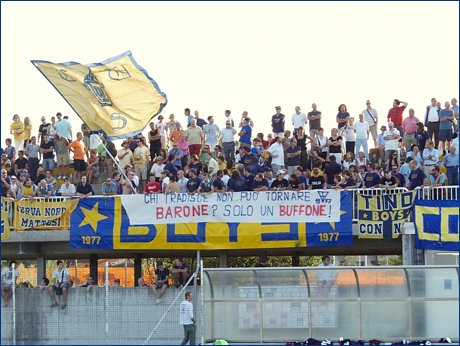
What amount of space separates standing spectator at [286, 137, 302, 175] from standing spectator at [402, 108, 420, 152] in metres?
3.24

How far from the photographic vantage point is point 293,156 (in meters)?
27.3

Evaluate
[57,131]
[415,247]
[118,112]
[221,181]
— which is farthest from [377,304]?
[57,131]

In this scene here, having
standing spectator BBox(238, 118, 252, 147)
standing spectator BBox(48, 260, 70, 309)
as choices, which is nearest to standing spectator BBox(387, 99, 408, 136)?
standing spectator BBox(238, 118, 252, 147)

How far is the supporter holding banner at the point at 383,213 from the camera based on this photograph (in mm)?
24406

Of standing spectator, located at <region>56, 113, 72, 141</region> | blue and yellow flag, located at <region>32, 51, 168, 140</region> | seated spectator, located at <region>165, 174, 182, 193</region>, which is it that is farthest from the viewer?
standing spectator, located at <region>56, 113, 72, 141</region>

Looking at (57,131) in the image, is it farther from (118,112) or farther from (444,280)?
(444,280)

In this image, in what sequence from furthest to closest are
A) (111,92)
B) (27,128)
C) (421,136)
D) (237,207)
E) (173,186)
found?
(27,128), (111,92), (421,136), (173,186), (237,207)

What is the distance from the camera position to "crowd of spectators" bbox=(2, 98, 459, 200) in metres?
25.6

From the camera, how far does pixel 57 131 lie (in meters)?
30.3

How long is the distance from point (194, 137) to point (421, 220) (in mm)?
8098

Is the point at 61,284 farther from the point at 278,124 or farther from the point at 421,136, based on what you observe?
the point at 421,136

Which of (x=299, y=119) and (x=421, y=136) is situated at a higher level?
(x=299, y=119)

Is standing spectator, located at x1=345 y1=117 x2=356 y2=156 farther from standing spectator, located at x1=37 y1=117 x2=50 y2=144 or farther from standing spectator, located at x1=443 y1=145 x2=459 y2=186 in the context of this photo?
standing spectator, located at x1=37 y1=117 x2=50 y2=144

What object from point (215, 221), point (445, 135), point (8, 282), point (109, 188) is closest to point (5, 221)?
point (8, 282)
